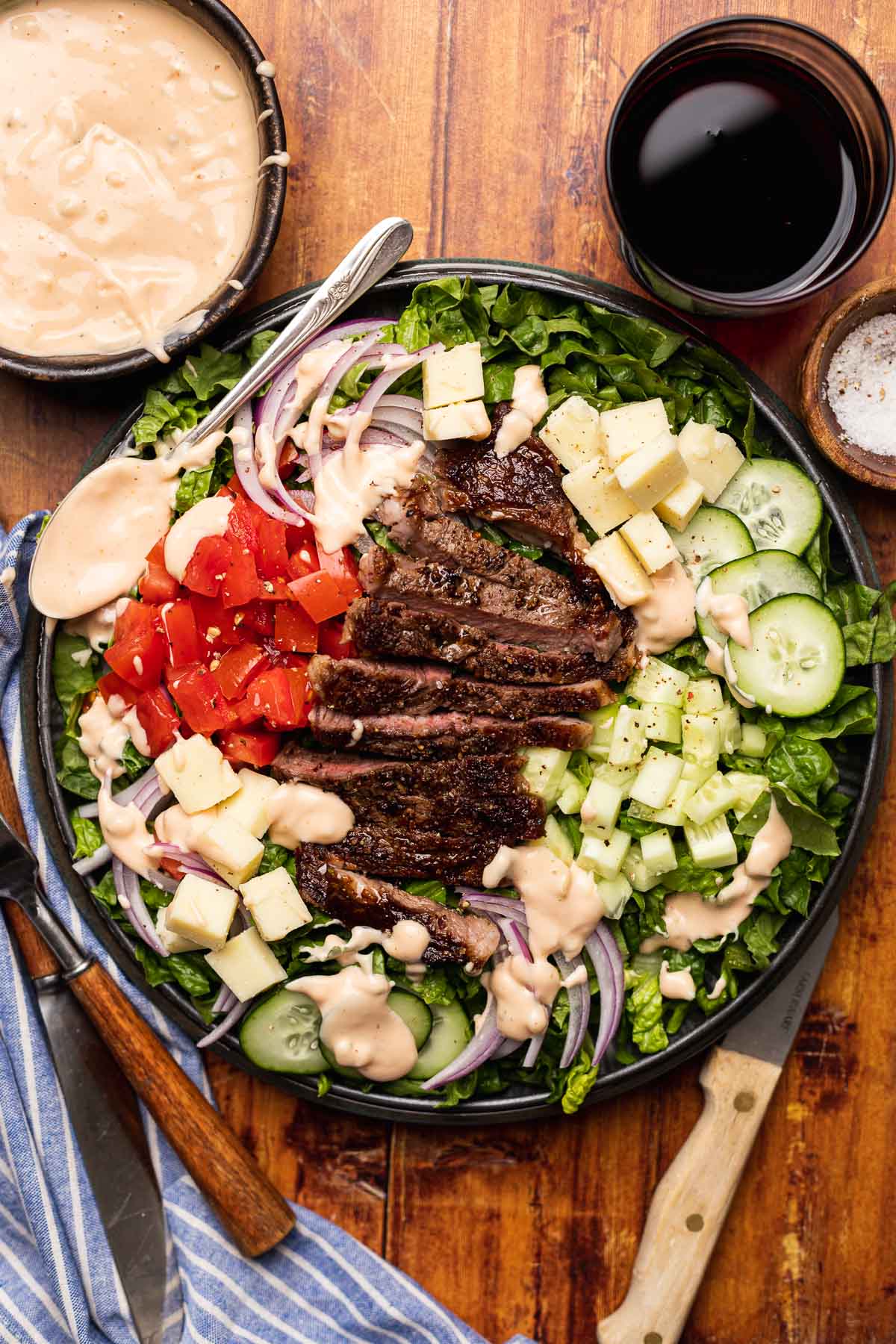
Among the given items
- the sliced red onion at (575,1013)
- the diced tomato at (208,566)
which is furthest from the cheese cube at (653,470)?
the sliced red onion at (575,1013)

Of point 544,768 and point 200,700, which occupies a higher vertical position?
point 200,700

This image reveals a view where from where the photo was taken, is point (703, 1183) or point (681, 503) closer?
point (681, 503)

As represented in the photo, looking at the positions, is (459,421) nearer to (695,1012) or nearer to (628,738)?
(628,738)

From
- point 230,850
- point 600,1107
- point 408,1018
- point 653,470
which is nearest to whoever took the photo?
point 653,470

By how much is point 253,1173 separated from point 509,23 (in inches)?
170

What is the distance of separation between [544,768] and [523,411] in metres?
1.26

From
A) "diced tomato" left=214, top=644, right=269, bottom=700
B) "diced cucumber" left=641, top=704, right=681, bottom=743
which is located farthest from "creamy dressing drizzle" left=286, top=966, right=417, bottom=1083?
"diced cucumber" left=641, top=704, right=681, bottom=743

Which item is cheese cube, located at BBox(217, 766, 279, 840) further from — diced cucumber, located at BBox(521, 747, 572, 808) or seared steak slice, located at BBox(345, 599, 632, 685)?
diced cucumber, located at BBox(521, 747, 572, 808)

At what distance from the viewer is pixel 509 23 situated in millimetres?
3633

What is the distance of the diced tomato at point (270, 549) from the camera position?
3387 millimetres

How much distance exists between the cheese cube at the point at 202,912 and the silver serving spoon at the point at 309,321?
1068mm

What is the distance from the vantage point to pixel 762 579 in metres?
3.40

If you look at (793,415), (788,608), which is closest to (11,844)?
(788,608)

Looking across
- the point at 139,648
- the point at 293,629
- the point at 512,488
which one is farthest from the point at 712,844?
the point at 139,648
